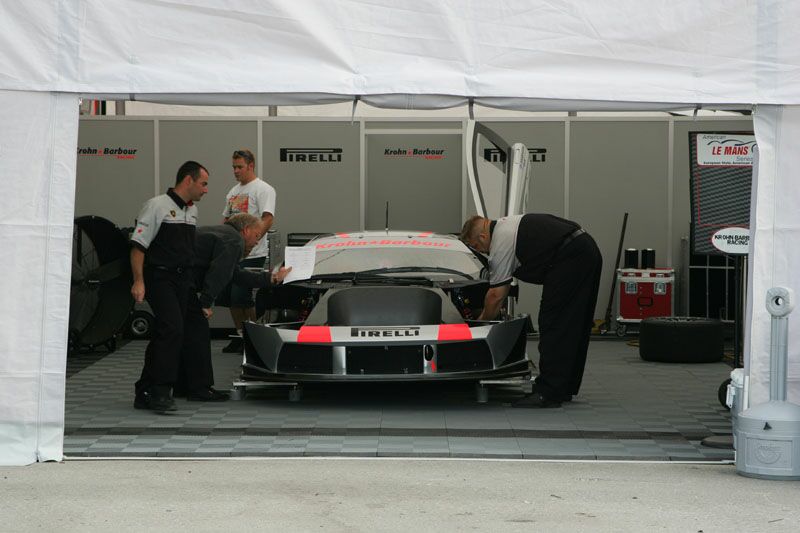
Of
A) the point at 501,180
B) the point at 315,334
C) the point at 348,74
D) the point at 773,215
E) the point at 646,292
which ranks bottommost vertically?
the point at 315,334

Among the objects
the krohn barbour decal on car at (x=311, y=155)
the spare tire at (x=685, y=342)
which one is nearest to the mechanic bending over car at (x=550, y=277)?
the spare tire at (x=685, y=342)

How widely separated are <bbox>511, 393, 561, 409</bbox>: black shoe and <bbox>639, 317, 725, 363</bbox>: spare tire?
323cm

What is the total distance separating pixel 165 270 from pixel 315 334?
1.16 m

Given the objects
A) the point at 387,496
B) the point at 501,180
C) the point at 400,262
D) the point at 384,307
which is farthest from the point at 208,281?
the point at 501,180

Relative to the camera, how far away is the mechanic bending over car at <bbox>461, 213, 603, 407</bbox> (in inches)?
346

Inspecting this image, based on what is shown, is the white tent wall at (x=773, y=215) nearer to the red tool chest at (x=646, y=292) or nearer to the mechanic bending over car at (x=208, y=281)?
the mechanic bending over car at (x=208, y=281)

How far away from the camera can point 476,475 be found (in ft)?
21.3

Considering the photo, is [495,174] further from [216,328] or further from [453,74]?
[453,74]

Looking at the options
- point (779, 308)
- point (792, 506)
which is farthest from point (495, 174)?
point (792, 506)

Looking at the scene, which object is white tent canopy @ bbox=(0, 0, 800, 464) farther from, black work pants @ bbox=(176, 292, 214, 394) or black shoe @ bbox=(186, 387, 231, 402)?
black shoe @ bbox=(186, 387, 231, 402)

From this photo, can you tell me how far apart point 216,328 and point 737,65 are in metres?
8.63

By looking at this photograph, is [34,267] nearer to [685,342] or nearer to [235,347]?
[235,347]

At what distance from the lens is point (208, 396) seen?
9164mm

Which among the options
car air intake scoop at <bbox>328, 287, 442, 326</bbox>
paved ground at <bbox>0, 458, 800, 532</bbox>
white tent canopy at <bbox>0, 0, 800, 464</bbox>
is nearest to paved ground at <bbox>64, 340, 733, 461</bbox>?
paved ground at <bbox>0, 458, 800, 532</bbox>
